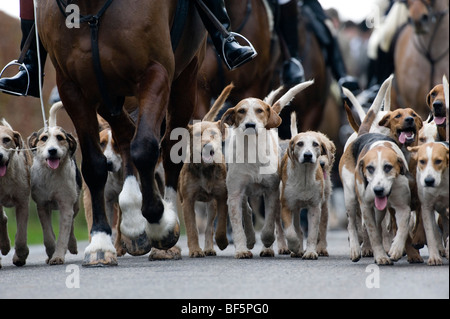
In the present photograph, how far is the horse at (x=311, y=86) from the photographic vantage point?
1427 centimetres

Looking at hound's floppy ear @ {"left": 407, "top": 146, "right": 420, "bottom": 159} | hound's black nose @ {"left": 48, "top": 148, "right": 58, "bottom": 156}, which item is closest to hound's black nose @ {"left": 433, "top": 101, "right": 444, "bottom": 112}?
hound's floppy ear @ {"left": 407, "top": 146, "right": 420, "bottom": 159}

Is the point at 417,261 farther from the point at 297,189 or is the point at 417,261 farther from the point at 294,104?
the point at 294,104

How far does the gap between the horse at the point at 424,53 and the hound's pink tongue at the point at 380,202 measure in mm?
6754

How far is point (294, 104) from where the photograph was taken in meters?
14.2

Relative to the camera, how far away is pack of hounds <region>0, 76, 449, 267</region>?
8102 mm

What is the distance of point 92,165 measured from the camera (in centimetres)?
812

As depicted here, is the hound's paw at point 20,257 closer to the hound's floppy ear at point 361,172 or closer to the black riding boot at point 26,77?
the black riding boot at point 26,77

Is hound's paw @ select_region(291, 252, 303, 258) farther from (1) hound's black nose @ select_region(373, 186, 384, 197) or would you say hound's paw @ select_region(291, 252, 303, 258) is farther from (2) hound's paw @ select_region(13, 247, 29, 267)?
(2) hound's paw @ select_region(13, 247, 29, 267)

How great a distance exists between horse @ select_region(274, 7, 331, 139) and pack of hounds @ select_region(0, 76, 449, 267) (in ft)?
12.9

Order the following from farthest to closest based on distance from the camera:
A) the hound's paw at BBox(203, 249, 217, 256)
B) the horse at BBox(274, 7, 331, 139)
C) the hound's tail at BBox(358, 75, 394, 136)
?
the horse at BBox(274, 7, 331, 139)
the hound's paw at BBox(203, 249, 217, 256)
the hound's tail at BBox(358, 75, 394, 136)

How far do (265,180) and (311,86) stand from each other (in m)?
5.38

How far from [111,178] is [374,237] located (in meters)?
3.06

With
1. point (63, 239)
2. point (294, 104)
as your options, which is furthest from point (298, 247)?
point (294, 104)
